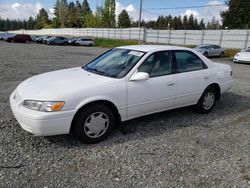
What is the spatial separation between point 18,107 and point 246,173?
3.25 m

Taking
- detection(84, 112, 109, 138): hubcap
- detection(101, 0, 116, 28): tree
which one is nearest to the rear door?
detection(84, 112, 109, 138): hubcap

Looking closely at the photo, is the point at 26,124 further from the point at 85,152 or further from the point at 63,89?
the point at 85,152

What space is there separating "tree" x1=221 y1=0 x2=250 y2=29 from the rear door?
58.6 m

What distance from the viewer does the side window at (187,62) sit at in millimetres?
4594

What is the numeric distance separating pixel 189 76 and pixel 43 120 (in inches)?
114

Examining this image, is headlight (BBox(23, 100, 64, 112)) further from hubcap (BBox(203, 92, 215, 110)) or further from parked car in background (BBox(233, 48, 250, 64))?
parked car in background (BBox(233, 48, 250, 64))

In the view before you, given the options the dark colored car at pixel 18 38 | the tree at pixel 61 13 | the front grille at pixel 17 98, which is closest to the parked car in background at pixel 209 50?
the front grille at pixel 17 98

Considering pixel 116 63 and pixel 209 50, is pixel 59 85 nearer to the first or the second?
pixel 116 63

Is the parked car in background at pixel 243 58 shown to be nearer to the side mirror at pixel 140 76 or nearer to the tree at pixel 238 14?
the side mirror at pixel 140 76

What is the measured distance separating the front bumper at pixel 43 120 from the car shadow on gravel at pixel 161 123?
41 cm

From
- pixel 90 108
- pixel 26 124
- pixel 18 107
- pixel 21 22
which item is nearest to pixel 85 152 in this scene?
pixel 90 108

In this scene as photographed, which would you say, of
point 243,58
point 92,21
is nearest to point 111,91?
point 243,58

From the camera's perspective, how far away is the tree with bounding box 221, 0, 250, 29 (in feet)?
183

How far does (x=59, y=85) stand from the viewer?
3580 mm
